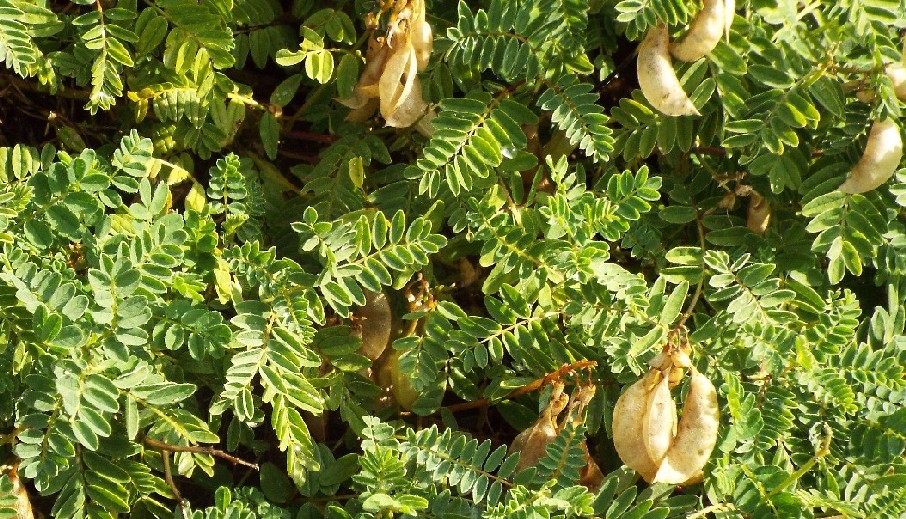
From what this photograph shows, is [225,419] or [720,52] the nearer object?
[720,52]

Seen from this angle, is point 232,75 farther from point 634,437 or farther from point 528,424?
point 634,437

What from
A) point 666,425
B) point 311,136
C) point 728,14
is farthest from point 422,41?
point 666,425

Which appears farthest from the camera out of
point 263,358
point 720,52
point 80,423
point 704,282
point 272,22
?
point 272,22

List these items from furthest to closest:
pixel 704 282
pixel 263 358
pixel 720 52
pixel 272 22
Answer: pixel 272 22 < pixel 704 282 < pixel 720 52 < pixel 263 358

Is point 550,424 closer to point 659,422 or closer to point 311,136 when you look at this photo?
point 659,422

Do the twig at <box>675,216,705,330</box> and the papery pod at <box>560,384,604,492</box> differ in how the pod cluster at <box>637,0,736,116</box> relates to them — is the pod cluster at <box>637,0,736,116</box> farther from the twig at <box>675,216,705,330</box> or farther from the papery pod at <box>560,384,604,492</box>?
the papery pod at <box>560,384,604,492</box>

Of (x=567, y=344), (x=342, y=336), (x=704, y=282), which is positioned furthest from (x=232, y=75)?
(x=704, y=282)

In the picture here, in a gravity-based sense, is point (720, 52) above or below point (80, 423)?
above
